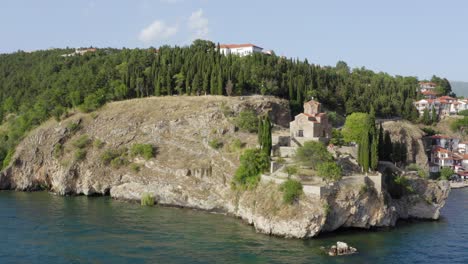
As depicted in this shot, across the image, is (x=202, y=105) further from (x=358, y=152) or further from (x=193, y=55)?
(x=358, y=152)

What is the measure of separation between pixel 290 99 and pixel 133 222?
3809 cm

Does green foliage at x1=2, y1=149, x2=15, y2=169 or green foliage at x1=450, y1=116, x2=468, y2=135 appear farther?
green foliage at x1=450, y1=116, x2=468, y2=135

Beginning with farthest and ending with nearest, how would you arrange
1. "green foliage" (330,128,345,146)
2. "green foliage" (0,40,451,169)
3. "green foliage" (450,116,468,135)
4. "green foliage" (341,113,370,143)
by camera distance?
"green foliage" (450,116,468,135) < "green foliage" (0,40,451,169) < "green foliage" (341,113,370,143) < "green foliage" (330,128,345,146)

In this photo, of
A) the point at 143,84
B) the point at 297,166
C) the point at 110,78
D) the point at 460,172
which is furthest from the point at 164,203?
the point at 460,172

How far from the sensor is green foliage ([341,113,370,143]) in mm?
60375

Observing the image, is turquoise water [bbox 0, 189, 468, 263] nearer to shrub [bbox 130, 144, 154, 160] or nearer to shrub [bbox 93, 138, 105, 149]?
shrub [bbox 130, 144, 154, 160]

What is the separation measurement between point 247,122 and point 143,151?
13279 mm

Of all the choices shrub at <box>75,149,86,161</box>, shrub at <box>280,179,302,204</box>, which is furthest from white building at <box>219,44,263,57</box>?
shrub at <box>280,179,302,204</box>

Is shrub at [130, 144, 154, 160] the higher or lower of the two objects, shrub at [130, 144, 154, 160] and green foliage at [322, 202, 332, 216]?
the higher

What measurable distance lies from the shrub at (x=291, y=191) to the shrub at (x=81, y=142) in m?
32.9

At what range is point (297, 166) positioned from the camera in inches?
1780

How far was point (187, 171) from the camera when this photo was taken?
5419 cm

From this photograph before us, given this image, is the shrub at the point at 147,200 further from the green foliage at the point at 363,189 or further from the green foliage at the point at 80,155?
the green foliage at the point at 363,189

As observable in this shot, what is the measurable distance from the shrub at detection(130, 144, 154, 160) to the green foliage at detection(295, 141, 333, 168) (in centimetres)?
2029
